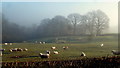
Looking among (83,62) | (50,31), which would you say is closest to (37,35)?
(50,31)

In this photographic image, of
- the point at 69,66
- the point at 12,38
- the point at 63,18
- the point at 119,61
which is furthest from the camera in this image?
the point at 63,18

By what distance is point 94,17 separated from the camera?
90688mm

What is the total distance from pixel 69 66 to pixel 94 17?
7713cm

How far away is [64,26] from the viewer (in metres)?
92.8

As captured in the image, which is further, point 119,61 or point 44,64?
point 119,61

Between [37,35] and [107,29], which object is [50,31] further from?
[107,29]

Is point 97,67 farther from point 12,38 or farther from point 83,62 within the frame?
point 12,38

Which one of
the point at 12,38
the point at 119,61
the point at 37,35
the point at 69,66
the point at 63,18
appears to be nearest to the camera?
the point at 69,66

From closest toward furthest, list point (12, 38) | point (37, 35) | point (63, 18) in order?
point (12, 38) < point (37, 35) < point (63, 18)

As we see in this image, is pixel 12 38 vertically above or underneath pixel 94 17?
underneath

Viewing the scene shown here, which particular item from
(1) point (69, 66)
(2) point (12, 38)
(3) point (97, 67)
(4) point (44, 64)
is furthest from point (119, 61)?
(2) point (12, 38)

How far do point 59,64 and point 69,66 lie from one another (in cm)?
74

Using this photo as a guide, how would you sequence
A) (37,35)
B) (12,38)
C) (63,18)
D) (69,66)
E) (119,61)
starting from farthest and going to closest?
1. (63,18)
2. (37,35)
3. (12,38)
4. (119,61)
5. (69,66)

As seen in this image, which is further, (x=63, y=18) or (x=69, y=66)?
(x=63, y=18)
